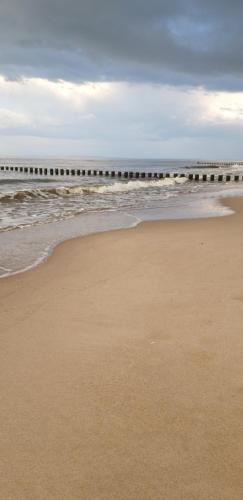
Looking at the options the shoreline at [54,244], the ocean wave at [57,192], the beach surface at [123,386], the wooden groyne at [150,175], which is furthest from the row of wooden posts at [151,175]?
the beach surface at [123,386]

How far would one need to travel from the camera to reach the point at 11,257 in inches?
279

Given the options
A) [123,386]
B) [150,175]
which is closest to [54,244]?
[123,386]

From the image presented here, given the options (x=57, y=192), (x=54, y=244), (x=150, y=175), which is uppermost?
(x=150, y=175)

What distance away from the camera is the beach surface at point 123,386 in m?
1.98

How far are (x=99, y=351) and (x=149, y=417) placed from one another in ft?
2.99

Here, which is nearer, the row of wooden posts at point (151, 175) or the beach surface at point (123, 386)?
the beach surface at point (123, 386)

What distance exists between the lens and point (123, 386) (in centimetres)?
275

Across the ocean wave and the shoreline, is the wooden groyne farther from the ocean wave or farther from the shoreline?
the shoreline

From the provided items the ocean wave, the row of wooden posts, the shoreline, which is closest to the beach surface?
the shoreline

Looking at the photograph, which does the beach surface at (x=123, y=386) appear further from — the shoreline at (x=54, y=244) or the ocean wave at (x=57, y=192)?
the ocean wave at (x=57, y=192)

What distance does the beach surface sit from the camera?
198 cm

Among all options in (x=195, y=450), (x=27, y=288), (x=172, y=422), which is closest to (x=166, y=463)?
(x=195, y=450)

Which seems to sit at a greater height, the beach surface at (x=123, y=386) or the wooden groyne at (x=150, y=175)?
the wooden groyne at (x=150, y=175)

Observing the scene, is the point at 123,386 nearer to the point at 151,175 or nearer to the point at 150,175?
the point at 150,175
